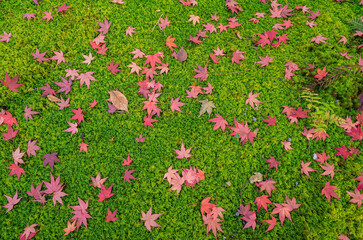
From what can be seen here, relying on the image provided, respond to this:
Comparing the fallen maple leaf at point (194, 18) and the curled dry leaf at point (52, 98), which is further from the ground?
the fallen maple leaf at point (194, 18)

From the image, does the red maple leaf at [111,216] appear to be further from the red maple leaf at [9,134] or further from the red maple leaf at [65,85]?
the red maple leaf at [65,85]

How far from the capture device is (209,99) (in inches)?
107

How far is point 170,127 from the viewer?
8.49 ft

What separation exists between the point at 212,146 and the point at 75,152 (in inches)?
65.8

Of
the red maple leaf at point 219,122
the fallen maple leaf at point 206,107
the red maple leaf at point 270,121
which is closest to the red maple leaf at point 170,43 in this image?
the fallen maple leaf at point 206,107

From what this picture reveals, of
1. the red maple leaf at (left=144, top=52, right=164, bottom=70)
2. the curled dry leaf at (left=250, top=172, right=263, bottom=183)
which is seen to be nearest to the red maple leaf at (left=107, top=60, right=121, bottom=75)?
the red maple leaf at (left=144, top=52, right=164, bottom=70)

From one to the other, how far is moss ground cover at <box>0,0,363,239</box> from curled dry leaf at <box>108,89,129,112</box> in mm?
82

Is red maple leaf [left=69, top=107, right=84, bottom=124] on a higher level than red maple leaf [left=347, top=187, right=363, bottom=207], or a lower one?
higher

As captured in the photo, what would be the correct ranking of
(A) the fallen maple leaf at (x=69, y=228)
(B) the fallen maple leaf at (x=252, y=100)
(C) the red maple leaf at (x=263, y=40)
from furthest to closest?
(C) the red maple leaf at (x=263, y=40) → (B) the fallen maple leaf at (x=252, y=100) → (A) the fallen maple leaf at (x=69, y=228)

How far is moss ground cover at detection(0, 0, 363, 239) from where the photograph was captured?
222cm

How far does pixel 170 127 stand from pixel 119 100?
763mm

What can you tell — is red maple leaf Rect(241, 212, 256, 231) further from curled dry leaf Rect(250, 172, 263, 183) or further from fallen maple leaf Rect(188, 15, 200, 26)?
fallen maple leaf Rect(188, 15, 200, 26)

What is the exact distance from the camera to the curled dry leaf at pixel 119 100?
2.63 meters

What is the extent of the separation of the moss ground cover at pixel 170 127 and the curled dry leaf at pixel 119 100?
0.08 meters
